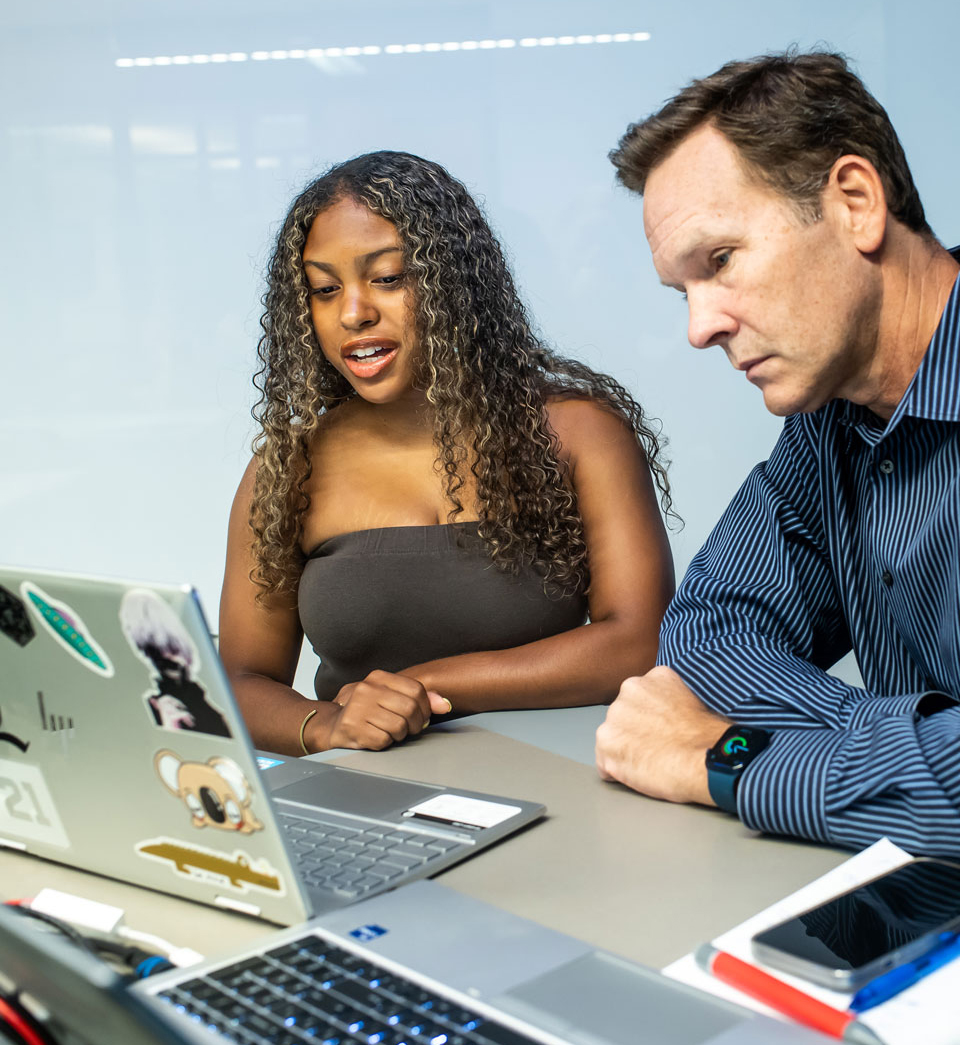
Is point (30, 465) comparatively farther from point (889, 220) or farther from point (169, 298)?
point (889, 220)

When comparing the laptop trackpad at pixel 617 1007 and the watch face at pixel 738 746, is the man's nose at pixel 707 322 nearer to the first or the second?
the watch face at pixel 738 746

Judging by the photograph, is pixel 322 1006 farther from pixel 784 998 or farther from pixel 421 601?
pixel 421 601

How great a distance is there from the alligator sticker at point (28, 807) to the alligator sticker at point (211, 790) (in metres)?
0.16

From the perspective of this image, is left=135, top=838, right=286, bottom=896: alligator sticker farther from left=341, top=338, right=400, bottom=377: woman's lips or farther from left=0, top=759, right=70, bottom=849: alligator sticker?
left=341, top=338, right=400, bottom=377: woman's lips

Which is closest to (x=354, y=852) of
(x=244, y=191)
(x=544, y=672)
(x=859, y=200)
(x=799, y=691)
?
(x=799, y=691)

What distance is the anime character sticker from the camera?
0.64 m

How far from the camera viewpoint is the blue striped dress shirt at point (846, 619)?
0.87 metres

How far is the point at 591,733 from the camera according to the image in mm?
1275

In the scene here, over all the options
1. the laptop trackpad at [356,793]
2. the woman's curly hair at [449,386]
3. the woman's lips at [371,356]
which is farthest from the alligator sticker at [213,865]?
the woman's lips at [371,356]

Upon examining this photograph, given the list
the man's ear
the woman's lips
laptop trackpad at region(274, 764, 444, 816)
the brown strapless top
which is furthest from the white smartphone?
the woman's lips

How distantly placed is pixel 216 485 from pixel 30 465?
615 mm

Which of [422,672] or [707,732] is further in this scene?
[422,672]

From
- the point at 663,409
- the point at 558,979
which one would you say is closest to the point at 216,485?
the point at 663,409

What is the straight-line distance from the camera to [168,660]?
25.9 inches
